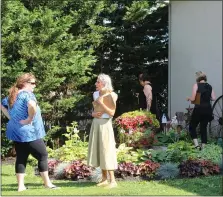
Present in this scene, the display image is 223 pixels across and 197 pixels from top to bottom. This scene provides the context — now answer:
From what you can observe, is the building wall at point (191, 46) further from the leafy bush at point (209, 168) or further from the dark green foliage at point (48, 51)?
the leafy bush at point (209, 168)

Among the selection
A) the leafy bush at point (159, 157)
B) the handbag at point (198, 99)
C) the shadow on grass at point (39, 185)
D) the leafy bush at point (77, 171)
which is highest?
the handbag at point (198, 99)

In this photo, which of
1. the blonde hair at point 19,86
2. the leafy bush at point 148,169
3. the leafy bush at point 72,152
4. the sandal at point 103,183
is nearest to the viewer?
the blonde hair at point 19,86

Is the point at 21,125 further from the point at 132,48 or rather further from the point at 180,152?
the point at 132,48

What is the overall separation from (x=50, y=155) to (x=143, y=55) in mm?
5513

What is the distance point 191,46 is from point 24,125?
7.21m

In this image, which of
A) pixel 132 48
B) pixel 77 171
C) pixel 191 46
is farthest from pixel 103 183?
pixel 132 48

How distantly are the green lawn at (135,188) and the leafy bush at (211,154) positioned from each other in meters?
0.74

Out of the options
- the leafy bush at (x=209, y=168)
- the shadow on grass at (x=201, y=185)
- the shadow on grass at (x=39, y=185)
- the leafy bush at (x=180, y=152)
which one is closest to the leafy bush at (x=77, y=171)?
the shadow on grass at (x=39, y=185)

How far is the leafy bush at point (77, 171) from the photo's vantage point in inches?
305

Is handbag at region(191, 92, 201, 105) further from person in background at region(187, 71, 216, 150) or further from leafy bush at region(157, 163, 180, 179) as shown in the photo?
leafy bush at region(157, 163, 180, 179)

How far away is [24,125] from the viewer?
6.57 metres

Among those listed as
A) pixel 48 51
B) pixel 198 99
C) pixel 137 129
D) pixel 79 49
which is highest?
pixel 79 49

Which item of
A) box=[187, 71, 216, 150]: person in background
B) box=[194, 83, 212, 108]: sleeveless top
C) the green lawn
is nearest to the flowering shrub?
box=[187, 71, 216, 150]: person in background

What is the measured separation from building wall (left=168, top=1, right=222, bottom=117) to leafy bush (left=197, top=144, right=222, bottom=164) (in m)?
3.25
